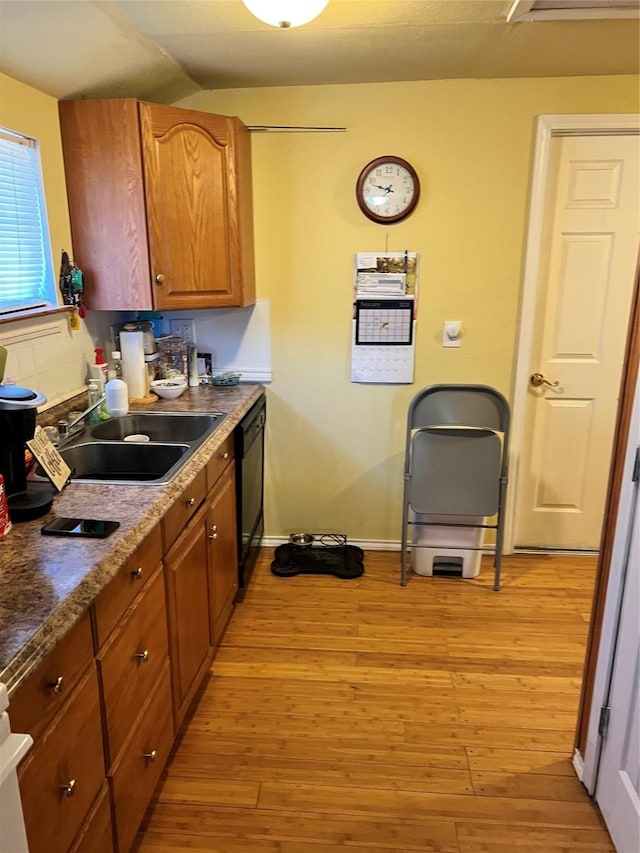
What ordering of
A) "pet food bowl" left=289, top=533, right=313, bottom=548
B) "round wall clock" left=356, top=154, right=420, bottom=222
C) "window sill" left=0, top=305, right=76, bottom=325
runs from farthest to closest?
"pet food bowl" left=289, top=533, right=313, bottom=548, "round wall clock" left=356, top=154, right=420, bottom=222, "window sill" left=0, top=305, right=76, bottom=325

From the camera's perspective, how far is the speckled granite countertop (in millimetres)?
1069

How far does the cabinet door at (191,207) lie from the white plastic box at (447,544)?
57.4 inches

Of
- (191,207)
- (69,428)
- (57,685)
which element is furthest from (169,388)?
(57,685)

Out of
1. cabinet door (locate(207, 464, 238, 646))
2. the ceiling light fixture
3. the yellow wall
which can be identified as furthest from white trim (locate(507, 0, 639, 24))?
cabinet door (locate(207, 464, 238, 646))

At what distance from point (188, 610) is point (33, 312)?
121cm

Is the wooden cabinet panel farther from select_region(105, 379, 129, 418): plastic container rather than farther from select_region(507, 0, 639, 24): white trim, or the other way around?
select_region(507, 0, 639, 24): white trim

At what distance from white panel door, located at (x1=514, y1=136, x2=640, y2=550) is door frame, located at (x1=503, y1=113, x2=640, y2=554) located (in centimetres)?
6

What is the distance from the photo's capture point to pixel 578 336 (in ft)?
10.2

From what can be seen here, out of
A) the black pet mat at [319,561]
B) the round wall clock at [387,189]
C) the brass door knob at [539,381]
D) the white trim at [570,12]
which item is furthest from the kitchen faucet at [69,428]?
the brass door knob at [539,381]

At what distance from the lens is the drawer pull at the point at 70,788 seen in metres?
1.19

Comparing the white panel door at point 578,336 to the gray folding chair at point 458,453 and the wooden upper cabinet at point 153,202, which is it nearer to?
the gray folding chair at point 458,453

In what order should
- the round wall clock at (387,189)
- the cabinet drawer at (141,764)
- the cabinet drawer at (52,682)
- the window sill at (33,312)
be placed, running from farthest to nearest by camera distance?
the round wall clock at (387,189) → the window sill at (33,312) → the cabinet drawer at (141,764) → the cabinet drawer at (52,682)

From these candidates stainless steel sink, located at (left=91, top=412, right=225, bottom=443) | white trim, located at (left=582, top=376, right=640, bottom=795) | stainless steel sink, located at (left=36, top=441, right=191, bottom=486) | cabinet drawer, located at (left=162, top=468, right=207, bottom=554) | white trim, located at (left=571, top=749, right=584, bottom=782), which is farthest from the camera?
stainless steel sink, located at (left=91, top=412, right=225, bottom=443)

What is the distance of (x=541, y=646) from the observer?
2.57 metres
